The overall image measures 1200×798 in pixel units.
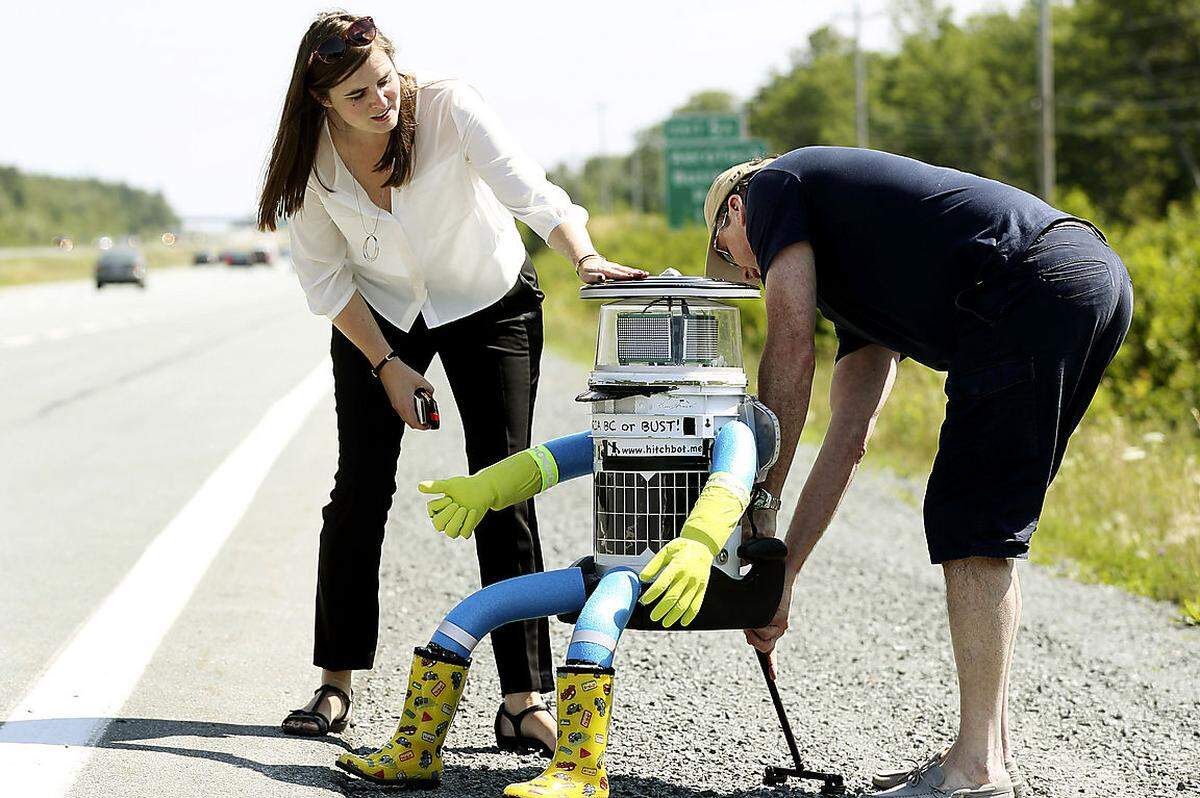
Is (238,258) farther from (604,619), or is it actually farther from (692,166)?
(604,619)

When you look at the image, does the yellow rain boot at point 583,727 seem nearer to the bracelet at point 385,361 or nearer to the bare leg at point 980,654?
the bare leg at point 980,654

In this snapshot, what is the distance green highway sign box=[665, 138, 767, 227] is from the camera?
28844mm

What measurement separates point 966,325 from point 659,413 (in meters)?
0.74

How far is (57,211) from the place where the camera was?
539 ft

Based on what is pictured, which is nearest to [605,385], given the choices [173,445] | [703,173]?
[173,445]

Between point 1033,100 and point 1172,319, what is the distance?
6886 centimetres

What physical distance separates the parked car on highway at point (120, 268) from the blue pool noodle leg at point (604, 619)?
4990 cm

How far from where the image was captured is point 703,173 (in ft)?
95.4

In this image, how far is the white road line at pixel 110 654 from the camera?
150 inches

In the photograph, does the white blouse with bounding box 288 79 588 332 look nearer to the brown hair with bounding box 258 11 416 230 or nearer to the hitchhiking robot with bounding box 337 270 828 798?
the brown hair with bounding box 258 11 416 230

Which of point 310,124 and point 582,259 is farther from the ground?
point 310,124

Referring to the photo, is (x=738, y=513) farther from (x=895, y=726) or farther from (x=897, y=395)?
(x=897, y=395)

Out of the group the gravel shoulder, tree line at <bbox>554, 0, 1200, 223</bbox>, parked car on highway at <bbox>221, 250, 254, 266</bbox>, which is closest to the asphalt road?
the gravel shoulder

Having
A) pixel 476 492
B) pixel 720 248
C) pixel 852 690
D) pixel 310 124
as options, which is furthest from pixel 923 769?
pixel 310 124
